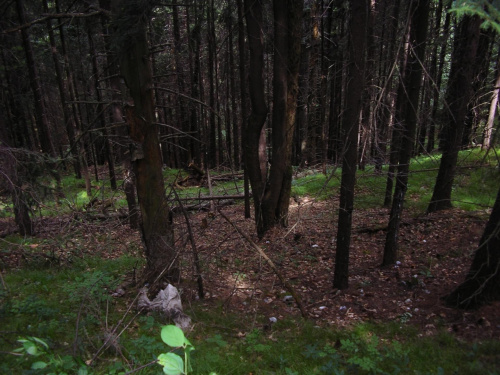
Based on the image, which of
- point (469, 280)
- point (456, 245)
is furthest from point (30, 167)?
A: point (456, 245)

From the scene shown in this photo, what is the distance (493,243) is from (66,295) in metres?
6.95

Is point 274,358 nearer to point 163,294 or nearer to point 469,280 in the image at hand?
point 163,294

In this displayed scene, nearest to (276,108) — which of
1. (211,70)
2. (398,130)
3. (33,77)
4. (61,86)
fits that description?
(398,130)

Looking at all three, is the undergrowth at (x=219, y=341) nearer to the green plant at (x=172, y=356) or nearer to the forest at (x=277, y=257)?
the forest at (x=277, y=257)

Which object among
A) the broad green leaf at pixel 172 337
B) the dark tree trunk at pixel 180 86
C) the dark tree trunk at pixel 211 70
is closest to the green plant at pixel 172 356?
the broad green leaf at pixel 172 337

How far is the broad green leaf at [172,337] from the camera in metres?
1.25

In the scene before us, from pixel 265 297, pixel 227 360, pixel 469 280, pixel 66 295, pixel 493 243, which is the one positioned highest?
pixel 493 243

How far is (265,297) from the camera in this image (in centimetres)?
606

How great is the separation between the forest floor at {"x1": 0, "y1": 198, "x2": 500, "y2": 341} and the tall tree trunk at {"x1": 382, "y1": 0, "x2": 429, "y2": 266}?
0.78m

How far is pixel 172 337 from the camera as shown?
128 centimetres

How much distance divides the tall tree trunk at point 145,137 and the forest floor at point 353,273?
1.38ft

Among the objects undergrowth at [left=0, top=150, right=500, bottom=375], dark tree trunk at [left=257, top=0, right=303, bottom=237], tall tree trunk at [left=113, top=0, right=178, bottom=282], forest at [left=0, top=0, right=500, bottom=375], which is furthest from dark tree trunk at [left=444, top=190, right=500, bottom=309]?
dark tree trunk at [left=257, top=0, right=303, bottom=237]

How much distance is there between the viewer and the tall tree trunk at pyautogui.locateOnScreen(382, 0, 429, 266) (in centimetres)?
503

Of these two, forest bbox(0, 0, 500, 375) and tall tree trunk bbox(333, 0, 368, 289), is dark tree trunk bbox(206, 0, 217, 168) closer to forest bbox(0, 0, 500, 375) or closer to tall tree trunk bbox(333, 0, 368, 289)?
forest bbox(0, 0, 500, 375)
